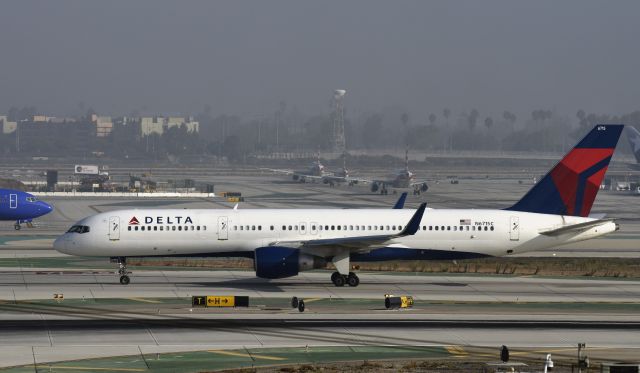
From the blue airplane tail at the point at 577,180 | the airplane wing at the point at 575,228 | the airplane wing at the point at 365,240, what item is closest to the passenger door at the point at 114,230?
the airplane wing at the point at 365,240

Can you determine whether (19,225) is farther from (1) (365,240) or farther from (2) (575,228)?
(2) (575,228)

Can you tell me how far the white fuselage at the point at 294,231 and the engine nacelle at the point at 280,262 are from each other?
1.87ft

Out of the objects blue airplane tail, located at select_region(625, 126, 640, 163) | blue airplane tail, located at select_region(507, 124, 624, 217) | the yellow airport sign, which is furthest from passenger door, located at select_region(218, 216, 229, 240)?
blue airplane tail, located at select_region(625, 126, 640, 163)

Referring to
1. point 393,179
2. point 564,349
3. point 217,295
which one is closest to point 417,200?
point 393,179

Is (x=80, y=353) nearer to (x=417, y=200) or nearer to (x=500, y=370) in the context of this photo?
(x=500, y=370)

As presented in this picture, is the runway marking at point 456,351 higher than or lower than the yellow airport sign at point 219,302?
lower

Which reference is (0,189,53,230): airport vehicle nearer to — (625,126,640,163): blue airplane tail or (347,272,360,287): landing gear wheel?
(347,272,360,287): landing gear wheel

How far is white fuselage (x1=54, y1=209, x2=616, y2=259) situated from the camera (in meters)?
54.3

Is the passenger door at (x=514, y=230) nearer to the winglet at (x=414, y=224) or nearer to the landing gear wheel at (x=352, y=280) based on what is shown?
the winglet at (x=414, y=224)

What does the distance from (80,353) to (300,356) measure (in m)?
7.65

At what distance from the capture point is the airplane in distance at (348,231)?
53969mm

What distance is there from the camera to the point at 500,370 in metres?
33.6

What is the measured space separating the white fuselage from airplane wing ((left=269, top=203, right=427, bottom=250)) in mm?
431

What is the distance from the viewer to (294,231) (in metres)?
55.1
